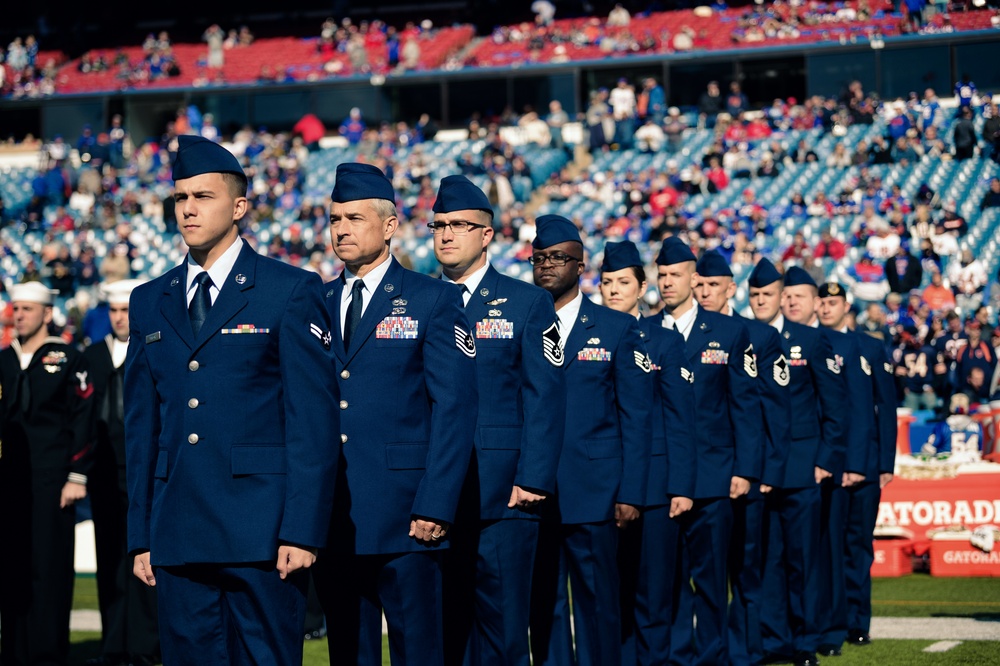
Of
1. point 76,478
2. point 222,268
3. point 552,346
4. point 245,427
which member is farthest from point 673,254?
point 245,427

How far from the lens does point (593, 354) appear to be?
22.0 feet

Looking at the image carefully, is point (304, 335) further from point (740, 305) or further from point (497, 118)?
point (497, 118)

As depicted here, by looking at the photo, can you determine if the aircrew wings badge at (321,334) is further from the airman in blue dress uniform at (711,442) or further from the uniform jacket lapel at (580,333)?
the airman in blue dress uniform at (711,442)

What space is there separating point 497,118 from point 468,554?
25480 millimetres

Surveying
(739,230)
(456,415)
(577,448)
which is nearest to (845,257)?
(739,230)

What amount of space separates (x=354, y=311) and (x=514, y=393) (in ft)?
3.54

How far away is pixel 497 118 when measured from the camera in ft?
100

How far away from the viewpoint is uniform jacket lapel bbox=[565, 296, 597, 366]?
6727mm

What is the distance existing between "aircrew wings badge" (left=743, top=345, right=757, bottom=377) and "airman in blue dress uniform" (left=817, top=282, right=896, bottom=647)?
1.45 m

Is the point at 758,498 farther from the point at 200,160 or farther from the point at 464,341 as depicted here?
the point at 200,160

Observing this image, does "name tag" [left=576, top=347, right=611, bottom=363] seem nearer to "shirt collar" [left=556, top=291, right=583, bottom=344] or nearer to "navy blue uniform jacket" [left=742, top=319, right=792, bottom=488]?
"shirt collar" [left=556, top=291, right=583, bottom=344]

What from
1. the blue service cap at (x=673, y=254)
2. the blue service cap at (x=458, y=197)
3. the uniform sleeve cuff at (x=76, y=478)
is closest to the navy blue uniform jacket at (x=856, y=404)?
the blue service cap at (x=673, y=254)

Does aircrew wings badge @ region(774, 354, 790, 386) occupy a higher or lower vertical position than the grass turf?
higher

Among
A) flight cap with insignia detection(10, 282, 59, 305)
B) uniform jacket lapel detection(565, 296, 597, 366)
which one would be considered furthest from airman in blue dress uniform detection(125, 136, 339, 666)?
flight cap with insignia detection(10, 282, 59, 305)
